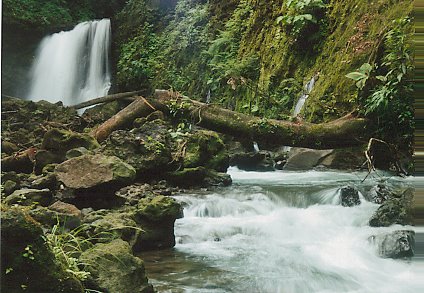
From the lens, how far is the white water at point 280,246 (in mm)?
2617

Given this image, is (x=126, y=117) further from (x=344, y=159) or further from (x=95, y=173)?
(x=344, y=159)

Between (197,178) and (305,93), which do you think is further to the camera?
(305,93)

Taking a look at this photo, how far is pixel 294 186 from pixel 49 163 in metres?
2.69

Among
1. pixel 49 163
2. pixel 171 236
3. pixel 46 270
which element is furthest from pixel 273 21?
pixel 46 270

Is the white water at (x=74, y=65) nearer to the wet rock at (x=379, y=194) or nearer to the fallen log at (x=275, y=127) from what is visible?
the fallen log at (x=275, y=127)

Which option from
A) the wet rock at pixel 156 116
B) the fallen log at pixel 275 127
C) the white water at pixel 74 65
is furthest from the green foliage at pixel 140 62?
the fallen log at pixel 275 127

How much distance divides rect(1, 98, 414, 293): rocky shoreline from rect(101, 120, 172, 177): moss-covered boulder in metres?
0.01

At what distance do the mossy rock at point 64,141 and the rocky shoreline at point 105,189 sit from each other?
11mm

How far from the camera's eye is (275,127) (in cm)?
408

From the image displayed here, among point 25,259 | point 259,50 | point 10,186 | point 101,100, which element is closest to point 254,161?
point 259,50

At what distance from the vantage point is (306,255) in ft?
10.4

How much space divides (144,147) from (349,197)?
2206 millimetres

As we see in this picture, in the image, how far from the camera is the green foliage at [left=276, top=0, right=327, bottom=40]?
581cm

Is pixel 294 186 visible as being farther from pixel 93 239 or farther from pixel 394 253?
pixel 93 239
